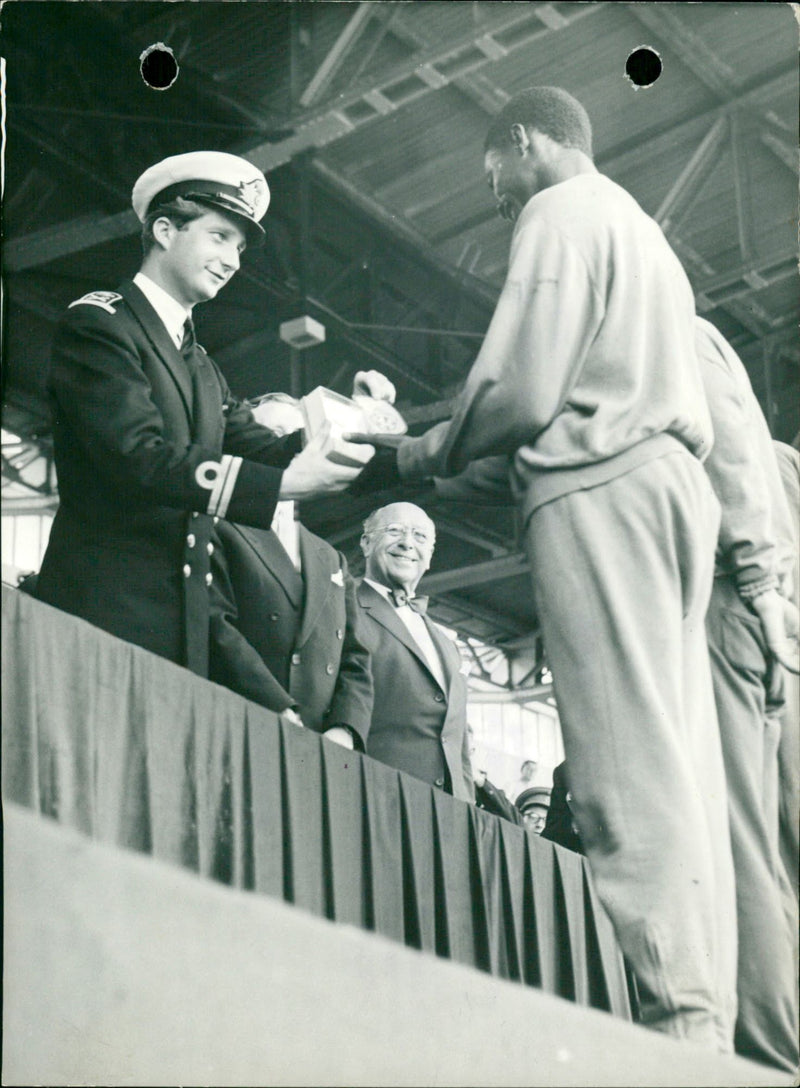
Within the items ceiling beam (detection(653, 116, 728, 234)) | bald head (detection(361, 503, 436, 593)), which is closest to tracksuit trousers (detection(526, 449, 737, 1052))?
bald head (detection(361, 503, 436, 593))

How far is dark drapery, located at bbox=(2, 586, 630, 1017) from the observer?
2.44 meters

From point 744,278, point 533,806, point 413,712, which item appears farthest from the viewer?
point 533,806

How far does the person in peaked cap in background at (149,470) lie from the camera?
2.99 metres

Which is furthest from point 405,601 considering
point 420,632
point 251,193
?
point 251,193

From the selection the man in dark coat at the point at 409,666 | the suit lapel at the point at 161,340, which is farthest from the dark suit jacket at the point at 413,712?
the suit lapel at the point at 161,340

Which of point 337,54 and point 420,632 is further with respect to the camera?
point 337,54

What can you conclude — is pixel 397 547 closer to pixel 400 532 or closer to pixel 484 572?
pixel 400 532

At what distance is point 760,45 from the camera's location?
383cm

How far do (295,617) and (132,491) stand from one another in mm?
766

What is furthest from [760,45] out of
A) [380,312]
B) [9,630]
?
[380,312]

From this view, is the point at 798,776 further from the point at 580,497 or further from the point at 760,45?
the point at 760,45

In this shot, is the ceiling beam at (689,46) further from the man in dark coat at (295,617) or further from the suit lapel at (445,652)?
the suit lapel at (445,652)

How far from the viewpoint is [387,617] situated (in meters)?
4.30

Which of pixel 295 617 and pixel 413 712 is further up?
pixel 295 617
